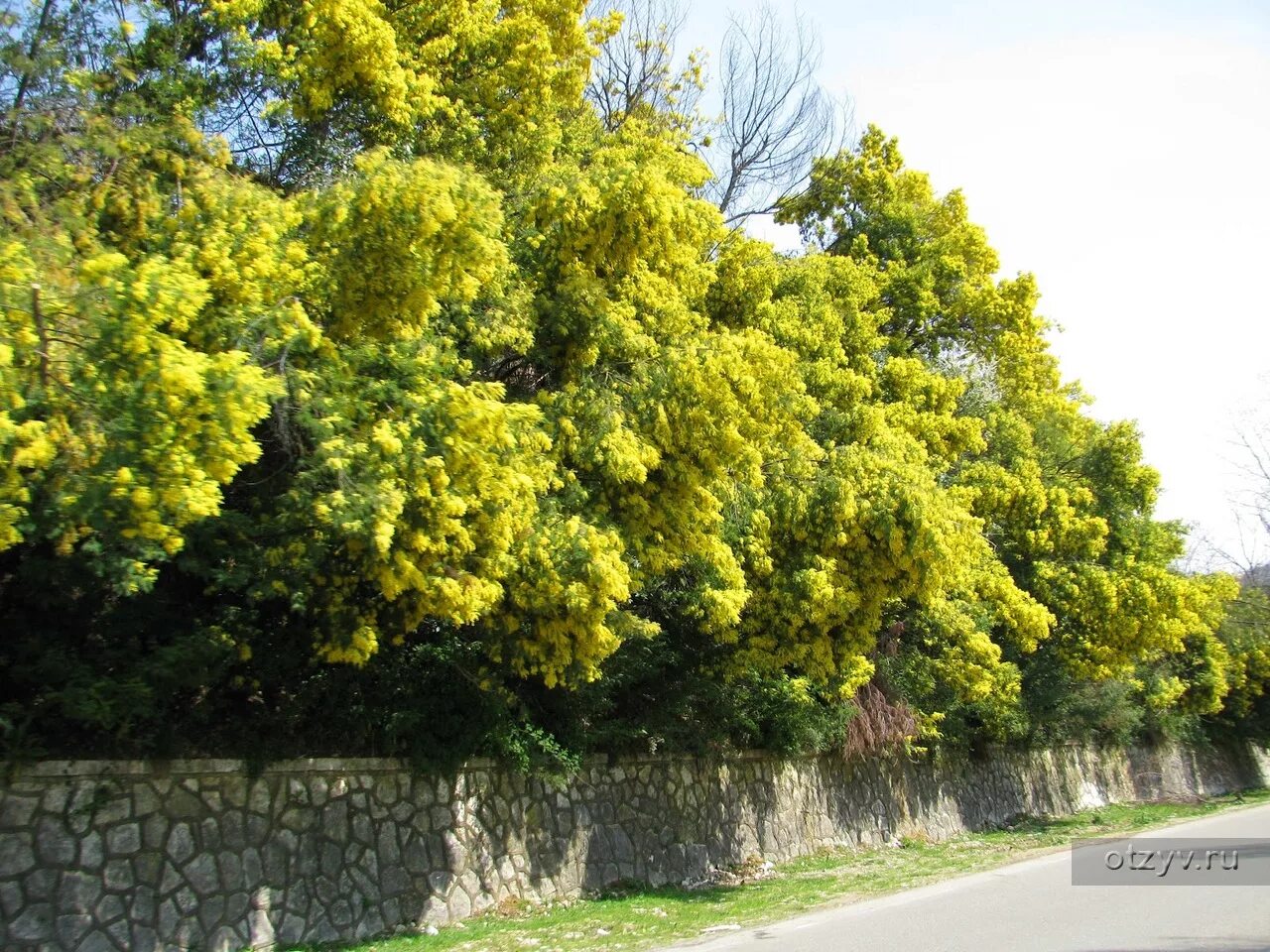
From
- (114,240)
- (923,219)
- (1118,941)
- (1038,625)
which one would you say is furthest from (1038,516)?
(114,240)

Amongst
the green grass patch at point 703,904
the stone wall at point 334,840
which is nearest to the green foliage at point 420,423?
the stone wall at point 334,840

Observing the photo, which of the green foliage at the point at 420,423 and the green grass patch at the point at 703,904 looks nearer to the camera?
the green foliage at the point at 420,423

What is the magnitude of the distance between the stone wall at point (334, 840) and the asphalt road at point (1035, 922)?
10.7ft

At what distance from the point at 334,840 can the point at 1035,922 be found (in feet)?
21.3

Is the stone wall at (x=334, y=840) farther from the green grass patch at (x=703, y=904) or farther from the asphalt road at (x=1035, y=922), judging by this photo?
the asphalt road at (x=1035, y=922)

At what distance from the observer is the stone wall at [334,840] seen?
8695 mm

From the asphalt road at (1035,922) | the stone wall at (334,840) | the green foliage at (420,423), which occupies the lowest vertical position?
the asphalt road at (1035,922)

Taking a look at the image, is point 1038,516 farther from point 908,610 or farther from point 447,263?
point 447,263

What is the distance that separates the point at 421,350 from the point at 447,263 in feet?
2.55

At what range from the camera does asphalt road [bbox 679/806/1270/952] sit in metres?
8.62

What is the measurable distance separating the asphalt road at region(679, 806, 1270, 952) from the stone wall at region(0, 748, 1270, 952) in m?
3.26

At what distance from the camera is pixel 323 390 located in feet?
28.3

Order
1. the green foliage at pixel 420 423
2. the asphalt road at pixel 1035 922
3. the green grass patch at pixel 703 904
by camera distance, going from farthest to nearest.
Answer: the green grass patch at pixel 703 904 → the asphalt road at pixel 1035 922 → the green foliage at pixel 420 423

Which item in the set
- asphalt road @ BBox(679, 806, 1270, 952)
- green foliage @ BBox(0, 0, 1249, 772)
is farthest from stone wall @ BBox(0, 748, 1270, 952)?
asphalt road @ BBox(679, 806, 1270, 952)
